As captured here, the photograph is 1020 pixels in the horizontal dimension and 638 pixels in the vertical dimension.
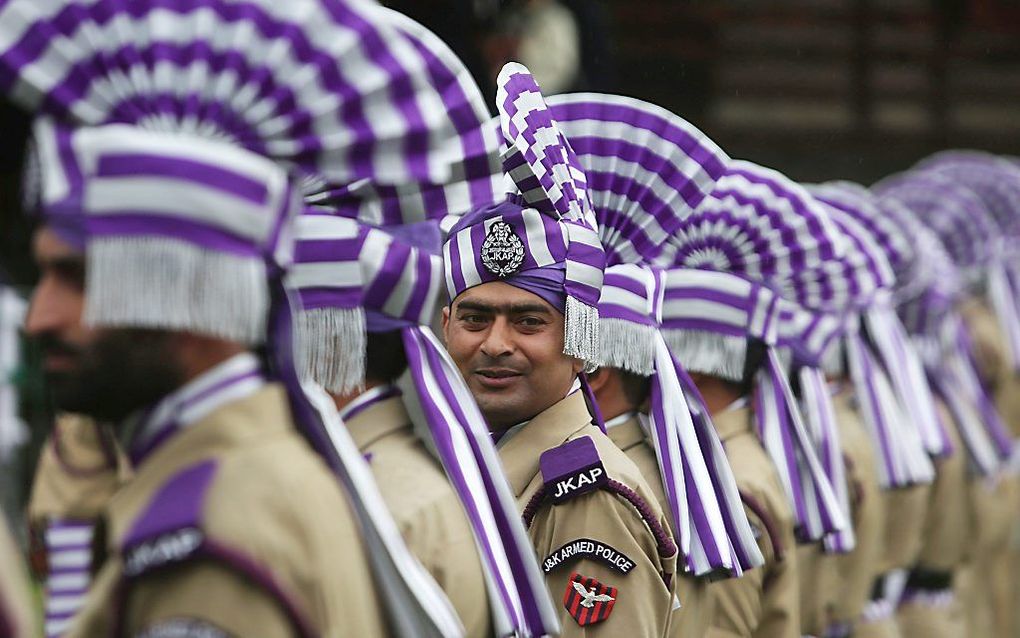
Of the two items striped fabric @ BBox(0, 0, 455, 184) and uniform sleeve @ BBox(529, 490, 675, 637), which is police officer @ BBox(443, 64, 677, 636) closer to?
uniform sleeve @ BBox(529, 490, 675, 637)

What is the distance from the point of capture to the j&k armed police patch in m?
4.47

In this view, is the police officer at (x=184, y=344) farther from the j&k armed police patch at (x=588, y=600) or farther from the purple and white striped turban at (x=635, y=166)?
the purple and white striped turban at (x=635, y=166)

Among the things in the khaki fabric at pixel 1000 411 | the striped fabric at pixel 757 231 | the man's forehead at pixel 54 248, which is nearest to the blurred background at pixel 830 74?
the khaki fabric at pixel 1000 411

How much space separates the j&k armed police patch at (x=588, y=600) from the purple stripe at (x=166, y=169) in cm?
198

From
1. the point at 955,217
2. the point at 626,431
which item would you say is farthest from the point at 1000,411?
the point at 626,431

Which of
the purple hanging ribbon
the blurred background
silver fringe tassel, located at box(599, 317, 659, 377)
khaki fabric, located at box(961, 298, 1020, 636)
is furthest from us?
the blurred background

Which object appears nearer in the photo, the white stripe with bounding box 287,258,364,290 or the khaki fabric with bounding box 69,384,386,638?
the khaki fabric with bounding box 69,384,386,638

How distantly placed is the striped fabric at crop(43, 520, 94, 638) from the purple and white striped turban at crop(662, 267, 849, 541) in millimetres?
1950

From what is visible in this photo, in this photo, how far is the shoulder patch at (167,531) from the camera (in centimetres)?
258

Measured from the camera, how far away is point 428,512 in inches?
150

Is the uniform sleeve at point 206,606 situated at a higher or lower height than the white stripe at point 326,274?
lower

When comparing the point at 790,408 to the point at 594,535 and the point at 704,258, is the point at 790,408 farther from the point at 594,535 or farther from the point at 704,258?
the point at 594,535

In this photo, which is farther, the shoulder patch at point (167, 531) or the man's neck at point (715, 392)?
the man's neck at point (715, 392)

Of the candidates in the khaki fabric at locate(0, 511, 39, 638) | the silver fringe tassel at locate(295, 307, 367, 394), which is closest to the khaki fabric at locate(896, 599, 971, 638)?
the silver fringe tassel at locate(295, 307, 367, 394)
